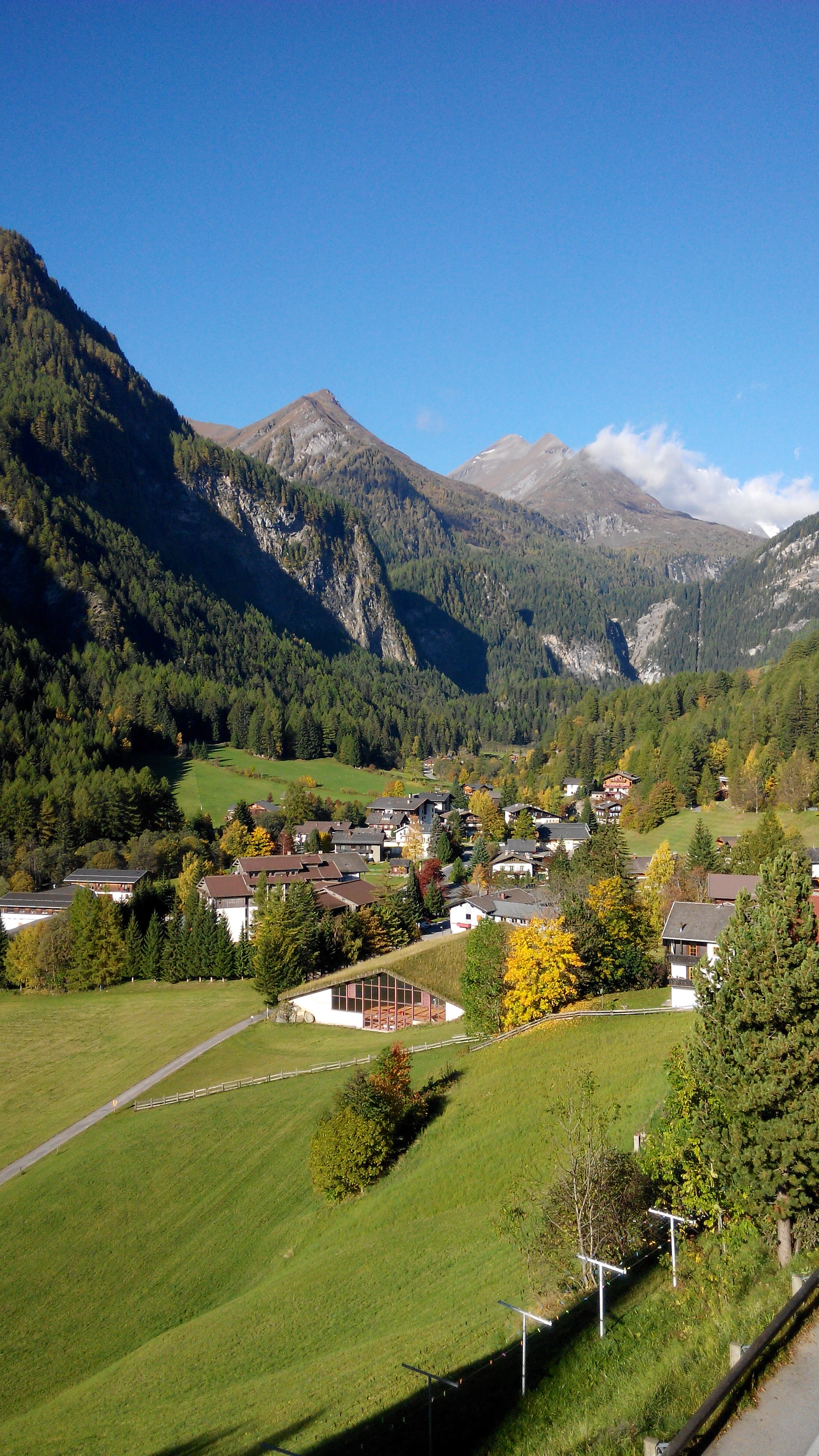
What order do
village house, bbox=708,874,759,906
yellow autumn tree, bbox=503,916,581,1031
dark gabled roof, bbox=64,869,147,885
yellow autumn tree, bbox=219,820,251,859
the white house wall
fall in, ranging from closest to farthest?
1. yellow autumn tree, bbox=503,916,581,1031
2. the white house wall
3. village house, bbox=708,874,759,906
4. dark gabled roof, bbox=64,869,147,885
5. yellow autumn tree, bbox=219,820,251,859

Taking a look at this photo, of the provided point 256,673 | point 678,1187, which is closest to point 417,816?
point 256,673

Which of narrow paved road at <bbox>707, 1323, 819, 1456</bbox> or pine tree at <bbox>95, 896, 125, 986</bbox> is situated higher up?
narrow paved road at <bbox>707, 1323, 819, 1456</bbox>

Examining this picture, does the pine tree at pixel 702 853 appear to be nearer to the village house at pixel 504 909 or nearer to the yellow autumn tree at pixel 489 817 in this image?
the village house at pixel 504 909

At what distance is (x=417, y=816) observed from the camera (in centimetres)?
12144

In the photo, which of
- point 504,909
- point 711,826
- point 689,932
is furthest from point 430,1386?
point 711,826

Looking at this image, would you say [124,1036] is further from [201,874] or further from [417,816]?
[417,816]

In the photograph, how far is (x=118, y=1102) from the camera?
44.8 metres

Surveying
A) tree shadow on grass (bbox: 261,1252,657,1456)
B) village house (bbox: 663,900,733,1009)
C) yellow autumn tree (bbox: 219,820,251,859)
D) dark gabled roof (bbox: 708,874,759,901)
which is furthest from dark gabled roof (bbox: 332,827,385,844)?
tree shadow on grass (bbox: 261,1252,657,1456)

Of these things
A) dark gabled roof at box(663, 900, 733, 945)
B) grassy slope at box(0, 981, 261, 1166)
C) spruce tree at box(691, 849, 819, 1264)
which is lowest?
grassy slope at box(0, 981, 261, 1166)

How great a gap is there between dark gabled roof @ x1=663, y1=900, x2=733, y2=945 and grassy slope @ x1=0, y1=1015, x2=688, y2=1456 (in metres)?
12.9

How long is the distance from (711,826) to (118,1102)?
7021cm

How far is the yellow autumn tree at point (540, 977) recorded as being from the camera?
1706 inches

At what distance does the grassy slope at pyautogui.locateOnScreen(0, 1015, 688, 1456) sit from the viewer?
18188mm

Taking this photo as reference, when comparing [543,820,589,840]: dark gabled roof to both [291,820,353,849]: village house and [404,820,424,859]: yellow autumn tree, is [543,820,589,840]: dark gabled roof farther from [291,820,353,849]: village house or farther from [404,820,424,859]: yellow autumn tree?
[291,820,353,849]: village house
